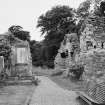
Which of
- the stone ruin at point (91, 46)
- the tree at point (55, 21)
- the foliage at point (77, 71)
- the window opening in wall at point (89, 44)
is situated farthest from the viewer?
the tree at point (55, 21)

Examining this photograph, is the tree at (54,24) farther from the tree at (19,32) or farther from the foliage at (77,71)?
the foliage at (77,71)

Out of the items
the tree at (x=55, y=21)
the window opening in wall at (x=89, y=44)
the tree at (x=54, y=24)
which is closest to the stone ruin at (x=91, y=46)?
the window opening in wall at (x=89, y=44)

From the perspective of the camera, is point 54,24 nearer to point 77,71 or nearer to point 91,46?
point 77,71

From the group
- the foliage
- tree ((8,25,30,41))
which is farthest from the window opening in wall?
tree ((8,25,30,41))

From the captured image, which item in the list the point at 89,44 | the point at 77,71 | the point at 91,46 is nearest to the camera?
the point at 89,44

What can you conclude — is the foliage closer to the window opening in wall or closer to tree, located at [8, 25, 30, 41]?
the window opening in wall

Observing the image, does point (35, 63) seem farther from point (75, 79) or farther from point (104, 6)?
point (75, 79)

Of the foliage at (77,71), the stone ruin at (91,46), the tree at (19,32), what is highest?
the tree at (19,32)

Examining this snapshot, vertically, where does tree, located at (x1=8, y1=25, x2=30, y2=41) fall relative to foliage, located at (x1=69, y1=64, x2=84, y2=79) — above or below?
above

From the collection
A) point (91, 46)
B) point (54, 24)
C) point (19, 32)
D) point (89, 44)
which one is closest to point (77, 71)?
point (91, 46)

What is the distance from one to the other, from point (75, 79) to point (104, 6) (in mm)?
12933

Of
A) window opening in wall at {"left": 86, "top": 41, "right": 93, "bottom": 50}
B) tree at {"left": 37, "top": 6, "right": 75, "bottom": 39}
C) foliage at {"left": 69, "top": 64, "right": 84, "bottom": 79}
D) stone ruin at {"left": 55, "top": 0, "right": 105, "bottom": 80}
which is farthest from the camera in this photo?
tree at {"left": 37, "top": 6, "right": 75, "bottom": 39}

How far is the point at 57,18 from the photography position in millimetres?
54031

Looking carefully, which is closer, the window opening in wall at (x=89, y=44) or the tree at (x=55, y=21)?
the window opening in wall at (x=89, y=44)
